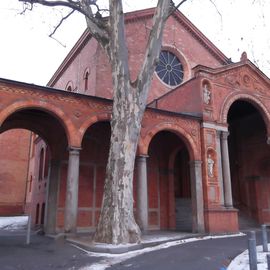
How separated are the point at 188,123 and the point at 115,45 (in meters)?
6.43

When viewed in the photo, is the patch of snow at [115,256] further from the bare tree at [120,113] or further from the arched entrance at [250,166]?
the arched entrance at [250,166]

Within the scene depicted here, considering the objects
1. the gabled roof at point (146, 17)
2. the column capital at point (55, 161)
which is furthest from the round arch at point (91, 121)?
the gabled roof at point (146, 17)

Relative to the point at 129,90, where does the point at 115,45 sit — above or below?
above

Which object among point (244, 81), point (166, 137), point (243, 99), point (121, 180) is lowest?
point (121, 180)

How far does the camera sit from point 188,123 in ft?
53.0

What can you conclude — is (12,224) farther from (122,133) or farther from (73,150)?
(122,133)

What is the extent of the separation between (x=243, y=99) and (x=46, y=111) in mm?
11096

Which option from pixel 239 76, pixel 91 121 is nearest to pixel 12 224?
pixel 91 121

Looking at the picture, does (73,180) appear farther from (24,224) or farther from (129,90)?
(24,224)

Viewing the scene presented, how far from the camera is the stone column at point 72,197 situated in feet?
38.9

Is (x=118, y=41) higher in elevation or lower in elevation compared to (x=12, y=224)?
higher

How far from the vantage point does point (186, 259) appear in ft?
28.5

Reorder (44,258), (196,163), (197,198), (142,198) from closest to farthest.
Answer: (44,258) < (142,198) < (197,198) < (196,163)

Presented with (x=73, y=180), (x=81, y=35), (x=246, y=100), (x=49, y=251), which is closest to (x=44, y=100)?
(x=73, y=180)
